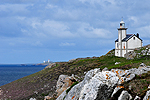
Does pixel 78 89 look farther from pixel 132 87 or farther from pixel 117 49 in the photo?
pixel 117 49

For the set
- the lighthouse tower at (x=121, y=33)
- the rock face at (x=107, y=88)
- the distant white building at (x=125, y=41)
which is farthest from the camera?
the lighthouse tower at (x=121, y=33)

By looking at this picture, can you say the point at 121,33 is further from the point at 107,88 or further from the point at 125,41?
the point at 107,88

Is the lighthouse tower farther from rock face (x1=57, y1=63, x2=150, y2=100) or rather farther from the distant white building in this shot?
rock face (x1=57, y1=63, x2=150, y2=100)

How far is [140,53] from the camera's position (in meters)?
58.4

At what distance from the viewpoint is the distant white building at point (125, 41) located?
6619 centimetres

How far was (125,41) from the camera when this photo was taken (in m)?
66.1

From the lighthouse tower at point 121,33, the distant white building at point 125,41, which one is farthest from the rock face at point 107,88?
the lighthouse tower at point 121,33

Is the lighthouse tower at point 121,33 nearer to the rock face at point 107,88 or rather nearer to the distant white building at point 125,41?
the distant white building at point 125,41

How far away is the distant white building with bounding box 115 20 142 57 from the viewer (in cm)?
6619

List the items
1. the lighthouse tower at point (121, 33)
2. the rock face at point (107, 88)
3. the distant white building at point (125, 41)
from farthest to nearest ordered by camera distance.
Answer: the lighthouse tower at point (121, 33) < the distant white building at point (125, 41) < the rock face at point (107, 88)

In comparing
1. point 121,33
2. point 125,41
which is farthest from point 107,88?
point 121,33

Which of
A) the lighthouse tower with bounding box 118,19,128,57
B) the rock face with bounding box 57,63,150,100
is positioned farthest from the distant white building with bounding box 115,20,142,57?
the rock face with bounding box 57,63,150,100

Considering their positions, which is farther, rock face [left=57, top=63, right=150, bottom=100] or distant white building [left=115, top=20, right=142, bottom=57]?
distant white building [left=115, top=20, right=142, bottom=57]

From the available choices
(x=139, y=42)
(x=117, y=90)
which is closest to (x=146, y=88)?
(x=117, y=90)
